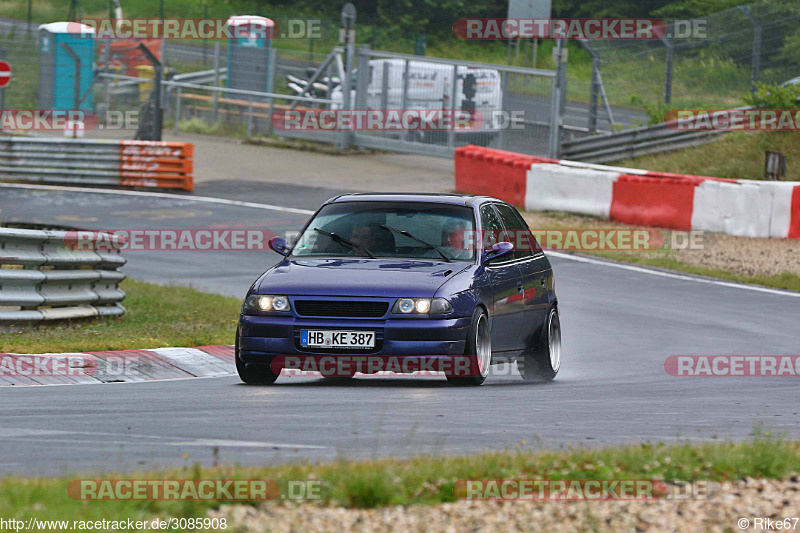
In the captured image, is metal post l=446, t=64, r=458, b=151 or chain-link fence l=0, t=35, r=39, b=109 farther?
chain-link fence l=0, t=35, r=39, b=109

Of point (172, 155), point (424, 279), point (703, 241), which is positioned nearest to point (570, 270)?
point (703, 241)

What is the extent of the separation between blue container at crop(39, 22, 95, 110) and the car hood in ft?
101

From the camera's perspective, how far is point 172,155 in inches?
1096

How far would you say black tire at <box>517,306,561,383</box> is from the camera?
11.1 metres

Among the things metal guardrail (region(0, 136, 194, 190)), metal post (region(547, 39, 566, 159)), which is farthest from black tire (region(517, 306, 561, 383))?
metal post (region(547, 39, 566, 159))

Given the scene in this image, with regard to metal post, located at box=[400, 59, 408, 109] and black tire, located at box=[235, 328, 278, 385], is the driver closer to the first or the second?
black tire, located at box=[235, 328, 278, 385]

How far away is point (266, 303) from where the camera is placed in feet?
31.2

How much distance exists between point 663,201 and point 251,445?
16.2 metres

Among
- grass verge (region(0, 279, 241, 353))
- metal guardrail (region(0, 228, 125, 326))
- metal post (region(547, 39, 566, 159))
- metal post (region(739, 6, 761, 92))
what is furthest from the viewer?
metal post (region(547, 39, 566, 159))

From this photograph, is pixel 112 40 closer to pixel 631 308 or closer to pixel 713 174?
pixel 713 174

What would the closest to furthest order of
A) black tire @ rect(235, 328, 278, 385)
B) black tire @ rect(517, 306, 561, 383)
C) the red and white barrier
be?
black tire @ rect(235, 328, 278, 385) → black tire @ rect(517, 306, 561, 383) → the red and white barrier

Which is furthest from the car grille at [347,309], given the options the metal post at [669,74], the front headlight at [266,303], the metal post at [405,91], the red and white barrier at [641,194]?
the metal post at [405,91]

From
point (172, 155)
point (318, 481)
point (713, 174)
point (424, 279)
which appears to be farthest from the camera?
point (172, 155)

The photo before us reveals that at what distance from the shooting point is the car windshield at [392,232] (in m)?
10.2
